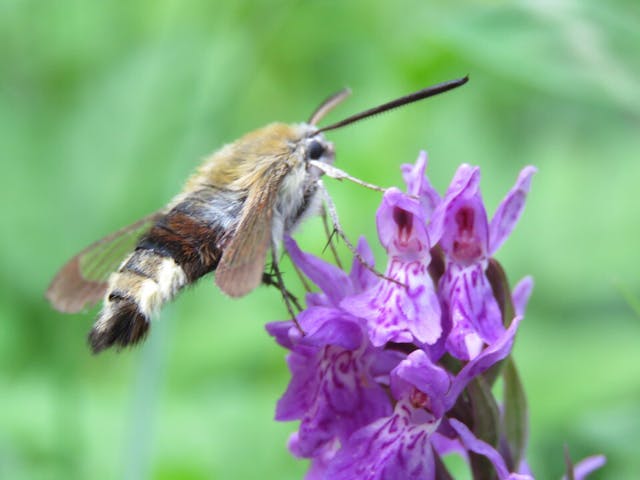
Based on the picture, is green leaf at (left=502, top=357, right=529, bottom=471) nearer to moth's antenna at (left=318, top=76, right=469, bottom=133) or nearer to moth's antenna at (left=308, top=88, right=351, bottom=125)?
moth's antenna at (left=318, top=76, right=469, bottom=133)

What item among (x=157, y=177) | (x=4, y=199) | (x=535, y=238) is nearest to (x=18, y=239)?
(x=4, y=199)

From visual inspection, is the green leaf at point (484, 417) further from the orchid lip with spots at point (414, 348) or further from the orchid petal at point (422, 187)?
the orchid petal at point (422, 187)

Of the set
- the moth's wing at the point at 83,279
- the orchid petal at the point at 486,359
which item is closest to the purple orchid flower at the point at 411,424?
the orchid petal at the point at 486,359

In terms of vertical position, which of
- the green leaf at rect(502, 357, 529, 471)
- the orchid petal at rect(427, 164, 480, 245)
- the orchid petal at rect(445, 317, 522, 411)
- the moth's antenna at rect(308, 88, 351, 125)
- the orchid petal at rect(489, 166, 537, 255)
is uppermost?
the moth's antenna at rect(308, 88, 351, 125)

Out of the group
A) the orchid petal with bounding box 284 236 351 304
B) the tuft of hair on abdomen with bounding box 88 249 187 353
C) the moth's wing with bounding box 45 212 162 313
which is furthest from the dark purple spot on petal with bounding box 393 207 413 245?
the moth's wing with bounding box 45 212 162 313

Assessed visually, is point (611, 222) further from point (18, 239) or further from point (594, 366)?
A: point (18, 239)

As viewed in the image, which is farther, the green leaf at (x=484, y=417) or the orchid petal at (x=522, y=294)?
the orchid petal at (x=522, y=294)

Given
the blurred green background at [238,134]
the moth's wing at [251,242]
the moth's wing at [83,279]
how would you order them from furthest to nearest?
the blurred green background at [238,134]
the moth's wing at [83,279]
the moth's wing at [251,242]

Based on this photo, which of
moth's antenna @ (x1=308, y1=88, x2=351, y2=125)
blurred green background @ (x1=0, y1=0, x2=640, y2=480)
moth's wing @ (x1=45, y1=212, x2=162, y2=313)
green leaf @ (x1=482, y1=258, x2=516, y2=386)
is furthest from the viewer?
blurred green background @ (x1=0, y1=0, x2=640, y2=480)
